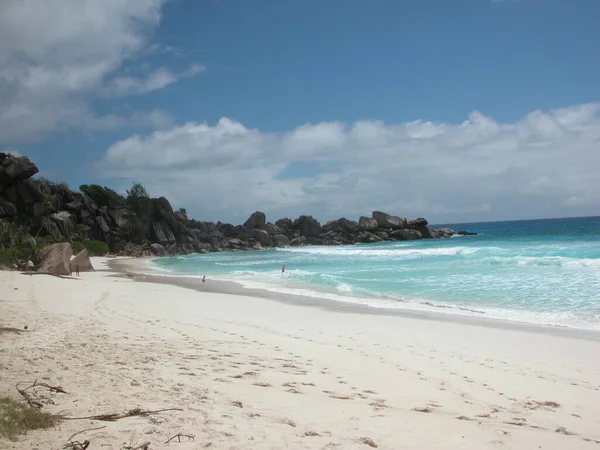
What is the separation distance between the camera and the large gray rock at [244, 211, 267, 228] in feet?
272

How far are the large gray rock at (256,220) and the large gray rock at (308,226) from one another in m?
6.88

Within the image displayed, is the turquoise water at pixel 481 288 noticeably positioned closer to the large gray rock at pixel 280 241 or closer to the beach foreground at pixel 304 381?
the beach foreground at pixel 304 381

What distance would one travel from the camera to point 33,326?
26.1 feet

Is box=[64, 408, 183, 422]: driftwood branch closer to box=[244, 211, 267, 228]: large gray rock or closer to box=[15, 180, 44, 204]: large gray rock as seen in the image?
box=[15, 180, 44, 204]: large gray rock

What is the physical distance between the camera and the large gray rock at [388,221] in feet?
267

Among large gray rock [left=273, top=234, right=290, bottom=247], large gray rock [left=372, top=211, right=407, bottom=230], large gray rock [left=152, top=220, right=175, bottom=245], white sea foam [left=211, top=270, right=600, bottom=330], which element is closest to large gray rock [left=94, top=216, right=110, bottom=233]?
large gray rock [left=152, top=220, right=175, bottom=245]

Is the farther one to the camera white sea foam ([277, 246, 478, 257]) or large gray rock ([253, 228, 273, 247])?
large gray rock ([253, 228, 273, 247])

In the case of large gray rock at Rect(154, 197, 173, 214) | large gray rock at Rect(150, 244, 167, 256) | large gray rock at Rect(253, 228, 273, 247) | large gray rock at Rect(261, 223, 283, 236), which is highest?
large gray rock at Rect(154, 197, 173, 214)

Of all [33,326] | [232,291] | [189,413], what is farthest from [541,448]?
[232,291]

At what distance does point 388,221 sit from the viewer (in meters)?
82.2

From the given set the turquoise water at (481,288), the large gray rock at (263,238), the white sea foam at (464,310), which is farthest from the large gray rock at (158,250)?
the white sea foam at (464,310)

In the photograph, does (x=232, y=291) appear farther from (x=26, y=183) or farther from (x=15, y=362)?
(x=26, y=183)

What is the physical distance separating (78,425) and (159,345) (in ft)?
12.1

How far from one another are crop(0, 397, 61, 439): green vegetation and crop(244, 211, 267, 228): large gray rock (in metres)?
79.2
